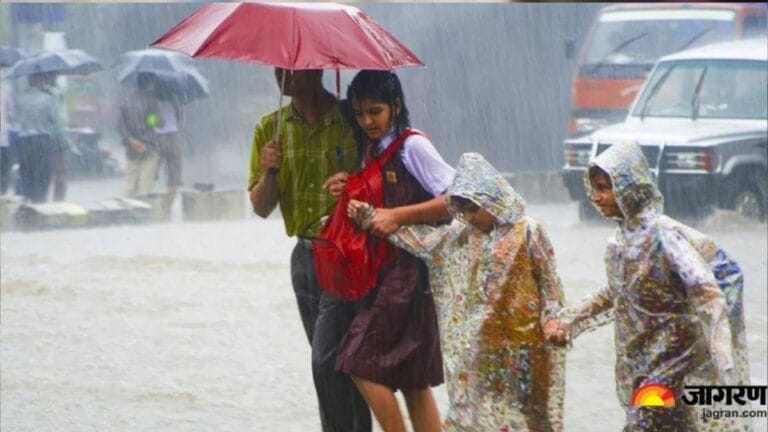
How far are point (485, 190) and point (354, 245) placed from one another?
1.67 ft

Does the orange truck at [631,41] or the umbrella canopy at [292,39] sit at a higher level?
the umbrella canopy at [292,39]

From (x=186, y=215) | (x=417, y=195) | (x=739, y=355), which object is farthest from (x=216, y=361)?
(x=739, y=355)

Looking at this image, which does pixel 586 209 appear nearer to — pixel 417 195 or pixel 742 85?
pixel 742 85

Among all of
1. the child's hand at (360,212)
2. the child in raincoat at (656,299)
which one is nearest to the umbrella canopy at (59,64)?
the child's hand at (360,212)

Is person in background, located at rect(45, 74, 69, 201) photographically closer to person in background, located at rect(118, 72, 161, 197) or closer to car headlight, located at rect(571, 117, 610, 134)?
person in background, located at rect(118, 72, 161, 197)

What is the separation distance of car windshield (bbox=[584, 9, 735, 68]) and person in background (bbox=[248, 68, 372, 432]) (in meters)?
7.24

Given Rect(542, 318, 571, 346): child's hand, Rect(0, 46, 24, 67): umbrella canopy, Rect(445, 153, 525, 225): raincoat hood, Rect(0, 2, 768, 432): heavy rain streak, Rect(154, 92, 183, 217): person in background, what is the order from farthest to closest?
Rect(154, 92, 183, 217): person in background, Rect(0, 46, 24, 67): umbrella canopy, Rect(0, 2, 768, 432): heavy rain streak, Rect(445, 153, 525, 225): raincoat hood, Rect(542, 318, 571, 346): child's hand

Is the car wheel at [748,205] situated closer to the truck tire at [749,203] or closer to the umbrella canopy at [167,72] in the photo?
the truck tire at [749,203]

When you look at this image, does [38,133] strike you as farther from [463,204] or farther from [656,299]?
[656,299]

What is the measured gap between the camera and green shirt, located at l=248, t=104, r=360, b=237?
18.8 feet

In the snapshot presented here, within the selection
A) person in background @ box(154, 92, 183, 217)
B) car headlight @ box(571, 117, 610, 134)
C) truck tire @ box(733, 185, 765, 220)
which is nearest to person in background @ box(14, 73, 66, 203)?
person in background @ box(154, 92, 183, 217)

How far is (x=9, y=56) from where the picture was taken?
1023 cm

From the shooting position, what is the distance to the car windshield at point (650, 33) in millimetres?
12641

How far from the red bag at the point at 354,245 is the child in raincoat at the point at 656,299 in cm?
78
